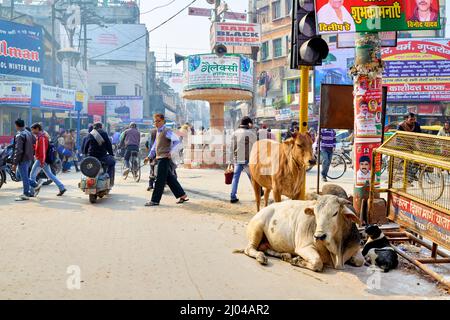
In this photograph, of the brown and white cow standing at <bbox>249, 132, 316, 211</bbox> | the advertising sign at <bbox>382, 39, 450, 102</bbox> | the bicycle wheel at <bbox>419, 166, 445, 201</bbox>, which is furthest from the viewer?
the advertising sign at <bbox>382, 39, 450, 102</bbox>

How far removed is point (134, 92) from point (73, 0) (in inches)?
476

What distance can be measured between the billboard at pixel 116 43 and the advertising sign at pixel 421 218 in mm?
50696

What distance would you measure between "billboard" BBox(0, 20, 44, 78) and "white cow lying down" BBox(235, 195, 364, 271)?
23.9 m

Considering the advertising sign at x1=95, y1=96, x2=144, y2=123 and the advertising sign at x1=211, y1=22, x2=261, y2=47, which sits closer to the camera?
the advertising sign at x1=211, y1=22, x2=261, y2=47

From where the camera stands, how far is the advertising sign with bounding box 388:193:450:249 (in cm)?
445

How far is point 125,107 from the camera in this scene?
44.9 meters

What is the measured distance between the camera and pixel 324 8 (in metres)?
6.64

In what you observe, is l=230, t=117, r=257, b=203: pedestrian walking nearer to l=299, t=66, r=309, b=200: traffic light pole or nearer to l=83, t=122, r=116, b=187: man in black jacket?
l=299, t=66, r=309, b=200: traffic light pole

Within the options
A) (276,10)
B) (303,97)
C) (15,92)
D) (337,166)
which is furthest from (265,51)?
(303,97)

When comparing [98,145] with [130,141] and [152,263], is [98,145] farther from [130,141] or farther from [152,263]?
[152,263]

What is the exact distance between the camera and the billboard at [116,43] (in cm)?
5297

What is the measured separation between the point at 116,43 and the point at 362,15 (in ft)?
166

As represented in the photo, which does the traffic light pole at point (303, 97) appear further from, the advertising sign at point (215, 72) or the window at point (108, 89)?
the window at point (108, 89)

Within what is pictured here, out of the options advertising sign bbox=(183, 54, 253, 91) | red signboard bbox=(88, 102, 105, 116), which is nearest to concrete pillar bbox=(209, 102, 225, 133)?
advertising sign bbox=(183, 54, 253, 91)
